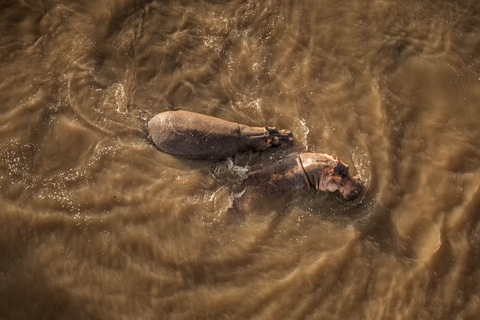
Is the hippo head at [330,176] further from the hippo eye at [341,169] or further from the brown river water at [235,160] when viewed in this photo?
the brown river water at [235,160]

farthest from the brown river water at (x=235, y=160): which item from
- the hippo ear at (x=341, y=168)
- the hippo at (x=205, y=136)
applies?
the hippo ear at (x=341, y=168)

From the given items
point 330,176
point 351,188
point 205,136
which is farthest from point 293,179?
point 205,136

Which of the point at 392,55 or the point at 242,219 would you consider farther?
the point at 392,55

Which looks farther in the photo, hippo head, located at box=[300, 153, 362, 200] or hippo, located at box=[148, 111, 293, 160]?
hippo, located at box=[148, 111, 293, 160]

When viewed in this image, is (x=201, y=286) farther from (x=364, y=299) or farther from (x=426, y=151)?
(x=426, y=151)

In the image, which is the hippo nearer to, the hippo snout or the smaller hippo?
the smaller hippo

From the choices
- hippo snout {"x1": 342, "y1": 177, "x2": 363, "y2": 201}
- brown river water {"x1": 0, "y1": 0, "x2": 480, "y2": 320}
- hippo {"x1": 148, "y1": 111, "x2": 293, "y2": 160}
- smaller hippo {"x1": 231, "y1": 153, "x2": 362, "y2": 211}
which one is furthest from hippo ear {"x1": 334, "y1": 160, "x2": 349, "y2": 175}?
hippo {"x1": 148, "y1": 111, "x2": 293, "y2": 160}

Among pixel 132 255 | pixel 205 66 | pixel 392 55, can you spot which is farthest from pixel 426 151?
pixel 132 255
